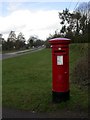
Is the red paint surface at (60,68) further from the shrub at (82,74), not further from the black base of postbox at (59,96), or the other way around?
the shrub at (82,74)

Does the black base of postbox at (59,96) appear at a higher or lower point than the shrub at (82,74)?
lower

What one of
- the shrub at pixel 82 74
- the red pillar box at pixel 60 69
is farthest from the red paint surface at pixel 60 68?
the shrub at pixel 82 74

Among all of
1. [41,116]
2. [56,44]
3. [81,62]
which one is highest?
[56,44]

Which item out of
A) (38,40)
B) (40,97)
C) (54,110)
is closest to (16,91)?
(40,97)

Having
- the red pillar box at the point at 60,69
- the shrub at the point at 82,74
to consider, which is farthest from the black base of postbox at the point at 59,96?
the shrub at the point at 82,74

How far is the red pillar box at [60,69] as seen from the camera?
7930 mm

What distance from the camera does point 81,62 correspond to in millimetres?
11062

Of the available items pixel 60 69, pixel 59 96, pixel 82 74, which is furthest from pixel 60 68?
pixel 82 74

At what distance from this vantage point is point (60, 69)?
7.97m

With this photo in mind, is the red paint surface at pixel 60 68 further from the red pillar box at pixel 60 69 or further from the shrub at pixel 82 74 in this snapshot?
the shrub at pixel 82 74

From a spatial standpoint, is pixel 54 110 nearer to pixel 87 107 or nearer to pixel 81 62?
pixel 87 107

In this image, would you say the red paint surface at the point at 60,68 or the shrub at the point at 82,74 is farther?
the shrub at the point at 82,74

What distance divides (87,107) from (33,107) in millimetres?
1346

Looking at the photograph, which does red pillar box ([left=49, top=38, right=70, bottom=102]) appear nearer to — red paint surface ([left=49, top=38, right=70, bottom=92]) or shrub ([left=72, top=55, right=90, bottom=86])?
red paint surface ([left=49, top=38, right=70, bottom=92])
